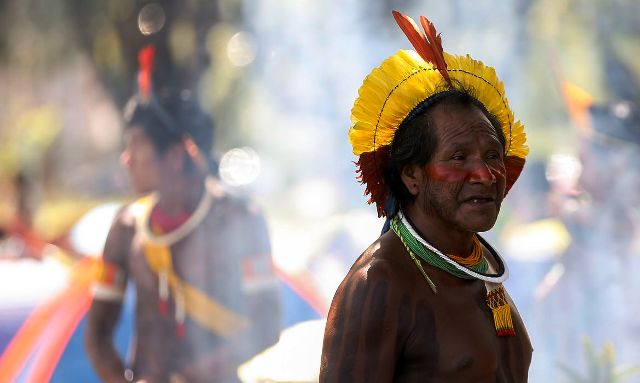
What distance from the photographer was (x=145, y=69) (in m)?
5.80

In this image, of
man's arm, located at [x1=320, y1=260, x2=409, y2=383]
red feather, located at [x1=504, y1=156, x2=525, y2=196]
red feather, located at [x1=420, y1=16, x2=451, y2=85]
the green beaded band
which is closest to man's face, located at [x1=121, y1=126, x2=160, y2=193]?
red feather, located at [x1=504, y1=156, x2=525, y2=196]

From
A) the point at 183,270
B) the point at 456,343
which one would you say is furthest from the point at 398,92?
the point at 183,270

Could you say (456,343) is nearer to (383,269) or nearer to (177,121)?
(383,269)

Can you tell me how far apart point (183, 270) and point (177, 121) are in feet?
2.82

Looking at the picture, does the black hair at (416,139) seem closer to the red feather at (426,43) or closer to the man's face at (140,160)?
the red feather at (426,43)

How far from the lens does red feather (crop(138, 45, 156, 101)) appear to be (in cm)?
579

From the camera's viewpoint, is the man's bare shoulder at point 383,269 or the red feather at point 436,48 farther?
the red feather at point 436,48

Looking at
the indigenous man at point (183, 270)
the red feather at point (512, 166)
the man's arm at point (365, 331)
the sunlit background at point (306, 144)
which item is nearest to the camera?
the man's arm at point (365, 331)

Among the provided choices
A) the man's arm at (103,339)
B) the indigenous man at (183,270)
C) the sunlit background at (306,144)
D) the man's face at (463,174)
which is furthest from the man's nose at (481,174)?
the man's arm at (103,339)

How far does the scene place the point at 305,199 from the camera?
18.2ft

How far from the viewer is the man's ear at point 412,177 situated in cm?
221

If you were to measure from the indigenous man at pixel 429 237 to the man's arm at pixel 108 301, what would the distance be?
371 centimetres

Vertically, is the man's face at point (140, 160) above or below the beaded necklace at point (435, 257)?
above

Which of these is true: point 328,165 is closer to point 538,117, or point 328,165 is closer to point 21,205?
point 538,117
